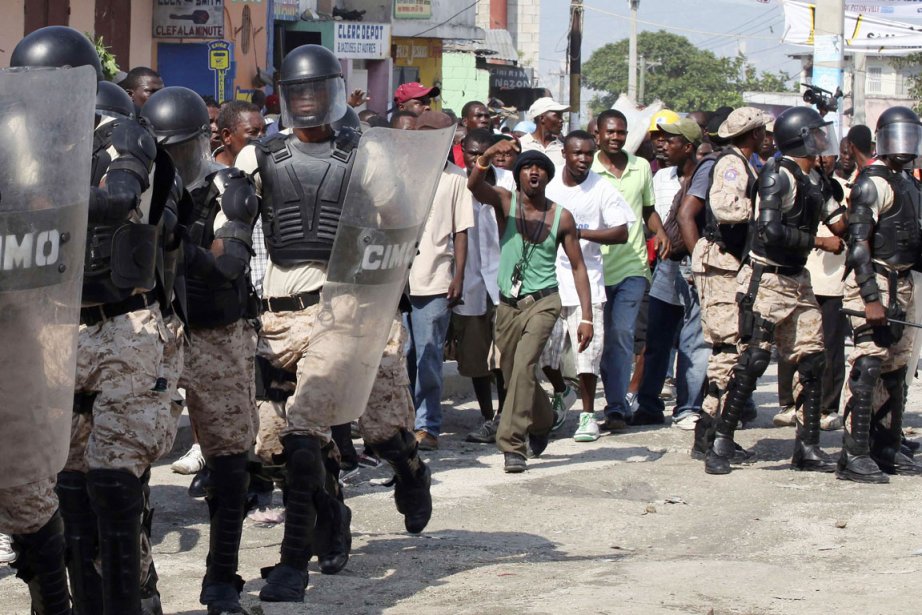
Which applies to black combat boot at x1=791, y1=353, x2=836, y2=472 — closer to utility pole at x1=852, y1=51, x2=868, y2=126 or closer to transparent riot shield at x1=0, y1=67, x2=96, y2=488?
transparent riot shield at x1=0, y1=67, x2=96, y2=488

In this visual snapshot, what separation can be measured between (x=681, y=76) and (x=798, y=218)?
322 ft

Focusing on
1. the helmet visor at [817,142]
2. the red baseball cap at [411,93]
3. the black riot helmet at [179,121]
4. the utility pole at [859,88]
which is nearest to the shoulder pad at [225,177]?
the black riot helmet at [179,121]

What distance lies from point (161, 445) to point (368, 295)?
3.45 feet

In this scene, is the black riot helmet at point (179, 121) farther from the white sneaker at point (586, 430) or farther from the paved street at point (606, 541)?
the white sneaker at point (586, 430)

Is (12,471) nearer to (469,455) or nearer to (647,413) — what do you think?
(469,455)

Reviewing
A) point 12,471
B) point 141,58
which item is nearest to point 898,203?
point 12,471

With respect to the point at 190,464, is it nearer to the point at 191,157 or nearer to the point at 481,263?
the point at 481,263

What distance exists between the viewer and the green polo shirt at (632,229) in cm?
959

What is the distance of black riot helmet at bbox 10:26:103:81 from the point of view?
14.7 ft

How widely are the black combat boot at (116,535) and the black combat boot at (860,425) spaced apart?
15.6 feet

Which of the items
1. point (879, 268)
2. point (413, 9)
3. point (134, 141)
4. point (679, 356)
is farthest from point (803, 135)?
point (413, 9)

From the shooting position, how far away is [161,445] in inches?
180

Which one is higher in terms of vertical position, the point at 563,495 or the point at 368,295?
the point at 368,295

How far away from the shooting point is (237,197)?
5121 mm
